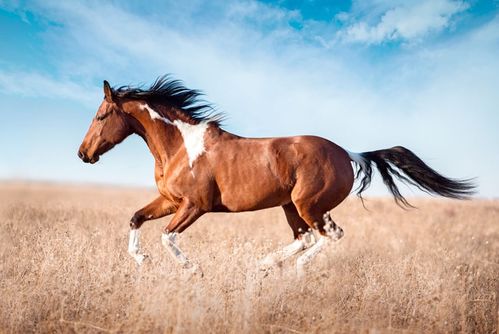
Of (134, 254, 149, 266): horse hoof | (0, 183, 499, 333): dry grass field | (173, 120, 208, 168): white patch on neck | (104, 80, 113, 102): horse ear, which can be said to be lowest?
(0, 183, 499, 333): dry grass field

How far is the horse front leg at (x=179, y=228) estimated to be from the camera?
5.23m

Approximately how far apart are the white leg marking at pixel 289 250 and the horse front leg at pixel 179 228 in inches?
38.1

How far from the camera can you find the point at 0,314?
3686mm

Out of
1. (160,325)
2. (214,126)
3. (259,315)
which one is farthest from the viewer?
(214,126)

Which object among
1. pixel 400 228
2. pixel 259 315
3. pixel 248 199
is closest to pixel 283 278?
pixel 259 315

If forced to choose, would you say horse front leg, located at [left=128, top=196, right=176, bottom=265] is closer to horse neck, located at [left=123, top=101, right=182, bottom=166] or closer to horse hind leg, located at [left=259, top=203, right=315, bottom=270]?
horse neck, located at [left=123, top=101, right=182, bottom=166]

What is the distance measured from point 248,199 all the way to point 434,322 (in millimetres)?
2572

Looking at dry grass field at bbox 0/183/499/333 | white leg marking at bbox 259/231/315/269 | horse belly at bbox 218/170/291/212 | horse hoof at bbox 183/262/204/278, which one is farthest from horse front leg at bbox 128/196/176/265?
white leg marking at bbox 259/231/315/269

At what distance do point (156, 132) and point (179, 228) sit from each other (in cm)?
152

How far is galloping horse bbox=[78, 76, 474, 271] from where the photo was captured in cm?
553

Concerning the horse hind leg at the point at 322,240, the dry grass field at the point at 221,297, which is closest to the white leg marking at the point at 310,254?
the horse hind leg at the point at 322,240

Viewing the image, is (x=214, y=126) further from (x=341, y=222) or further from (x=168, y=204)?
(x=341, y=222)

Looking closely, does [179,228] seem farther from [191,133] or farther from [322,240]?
[322,240]

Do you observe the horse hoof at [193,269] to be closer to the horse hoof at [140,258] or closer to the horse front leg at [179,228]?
the horse front leg at [179,228]
